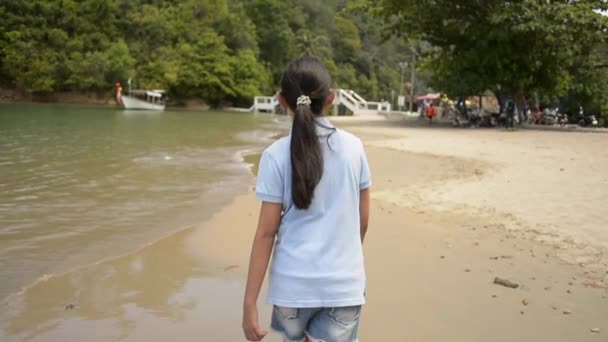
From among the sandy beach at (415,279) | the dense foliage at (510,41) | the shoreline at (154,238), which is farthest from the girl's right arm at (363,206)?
the dense foliage at (510,41)

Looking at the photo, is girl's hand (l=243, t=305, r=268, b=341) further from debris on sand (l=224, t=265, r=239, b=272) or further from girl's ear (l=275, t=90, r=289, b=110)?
debris on sand (l=224, t=265, r=239, b=272)

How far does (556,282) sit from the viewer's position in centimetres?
443

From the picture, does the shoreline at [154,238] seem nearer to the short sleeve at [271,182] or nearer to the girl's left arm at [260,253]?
the girl's left arm at [260,253]

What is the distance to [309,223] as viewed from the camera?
6.47 ft

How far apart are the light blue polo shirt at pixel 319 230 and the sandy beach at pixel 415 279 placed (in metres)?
1.74

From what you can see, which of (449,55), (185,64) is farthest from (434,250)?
(185,64)

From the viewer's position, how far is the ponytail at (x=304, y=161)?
189 cm

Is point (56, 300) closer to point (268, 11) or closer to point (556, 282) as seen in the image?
point (556, 282)

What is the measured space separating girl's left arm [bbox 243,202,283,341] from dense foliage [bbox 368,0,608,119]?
71.1ft

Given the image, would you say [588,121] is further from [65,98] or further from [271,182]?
[65,98]

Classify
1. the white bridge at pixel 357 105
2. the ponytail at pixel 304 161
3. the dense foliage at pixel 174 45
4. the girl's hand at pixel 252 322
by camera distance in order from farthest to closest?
the dense foliage at pixel 174 45 < the white bridge at pixel 357 105 < the girl's hand at pixel 252 322 < the ponytail at pixel 304 161

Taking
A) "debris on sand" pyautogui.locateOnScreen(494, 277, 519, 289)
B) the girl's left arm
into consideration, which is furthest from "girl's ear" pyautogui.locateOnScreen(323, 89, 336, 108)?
"debris on sand" pyautogui.locateOnScreen(494, 277, 519, 289)

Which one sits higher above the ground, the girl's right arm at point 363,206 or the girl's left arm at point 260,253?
the girl's right arm at point 363,206

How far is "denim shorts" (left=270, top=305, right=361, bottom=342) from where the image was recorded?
1988 millimetres
